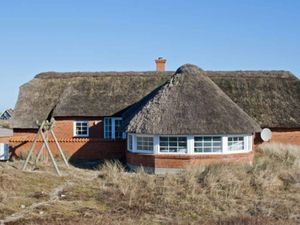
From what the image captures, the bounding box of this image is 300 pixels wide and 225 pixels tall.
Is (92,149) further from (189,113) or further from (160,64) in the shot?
(160,64)

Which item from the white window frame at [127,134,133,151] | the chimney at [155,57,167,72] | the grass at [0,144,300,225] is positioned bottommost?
the grass at [0,144,300,225]

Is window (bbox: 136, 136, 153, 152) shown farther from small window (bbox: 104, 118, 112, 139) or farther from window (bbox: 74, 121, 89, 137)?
window (bbox: 74, 121, 89, 137)

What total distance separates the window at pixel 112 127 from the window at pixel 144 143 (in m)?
7.63

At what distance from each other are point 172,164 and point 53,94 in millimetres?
14516

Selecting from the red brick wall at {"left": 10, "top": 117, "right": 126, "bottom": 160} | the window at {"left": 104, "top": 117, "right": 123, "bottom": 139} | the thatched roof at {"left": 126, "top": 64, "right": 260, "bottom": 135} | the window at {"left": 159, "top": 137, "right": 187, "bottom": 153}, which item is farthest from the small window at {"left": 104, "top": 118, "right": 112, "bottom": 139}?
the window at {"left": 159, "top": 137, "right": 187, "bottom": 153}

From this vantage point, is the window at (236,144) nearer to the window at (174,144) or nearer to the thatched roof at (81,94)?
the window at (174,144)

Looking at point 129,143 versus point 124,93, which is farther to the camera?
point 124,93

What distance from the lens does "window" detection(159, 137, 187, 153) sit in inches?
934

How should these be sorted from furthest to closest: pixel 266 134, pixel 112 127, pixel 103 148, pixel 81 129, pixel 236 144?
pixel 81 129 → pixel 112 127 → pixel 266 134 → pixel 103 148 → pixel 236 144

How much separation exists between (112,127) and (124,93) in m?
2.69

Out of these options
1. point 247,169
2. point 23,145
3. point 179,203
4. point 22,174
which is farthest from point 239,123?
point 23,145

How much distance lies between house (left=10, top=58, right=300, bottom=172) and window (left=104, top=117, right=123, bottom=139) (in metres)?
0.07

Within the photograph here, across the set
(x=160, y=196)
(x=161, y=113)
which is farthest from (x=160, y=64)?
(x=160, y=196)

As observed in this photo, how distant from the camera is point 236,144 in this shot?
A: 2473 cm
